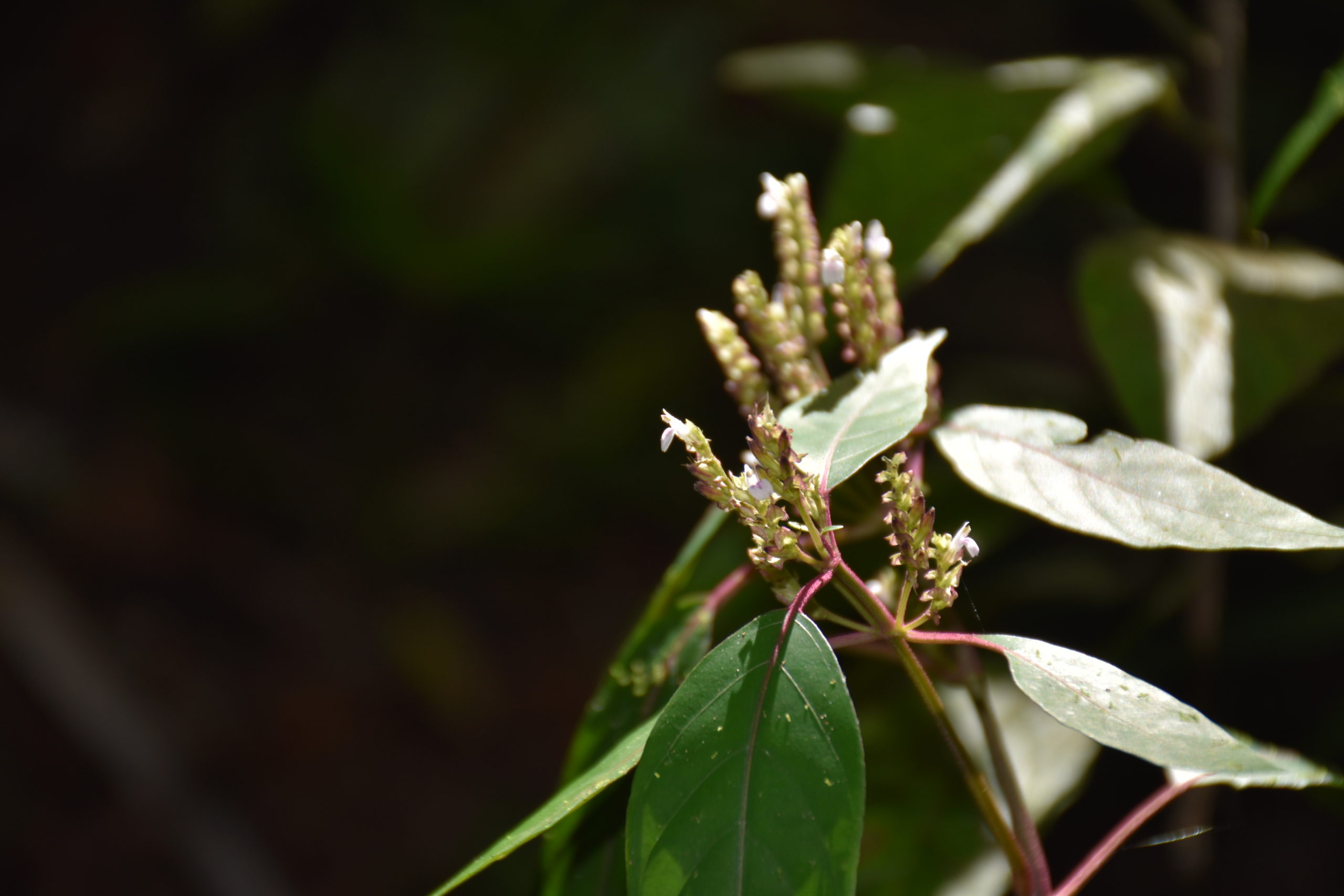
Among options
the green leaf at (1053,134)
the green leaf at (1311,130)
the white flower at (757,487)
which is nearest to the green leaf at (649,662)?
the white flower at (757,487)

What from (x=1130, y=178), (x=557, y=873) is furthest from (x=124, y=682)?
(x=1130, y=178)

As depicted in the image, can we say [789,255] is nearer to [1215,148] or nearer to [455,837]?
[1215,148]

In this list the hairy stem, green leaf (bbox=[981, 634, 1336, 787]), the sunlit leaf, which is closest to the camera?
green leaf (bbox=[981, 634, 1336, 787])

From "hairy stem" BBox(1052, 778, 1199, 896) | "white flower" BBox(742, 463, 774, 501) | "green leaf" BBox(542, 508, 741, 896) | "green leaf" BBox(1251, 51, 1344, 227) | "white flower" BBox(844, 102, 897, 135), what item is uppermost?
"white flower" BBox(844, 102, 897, 135)

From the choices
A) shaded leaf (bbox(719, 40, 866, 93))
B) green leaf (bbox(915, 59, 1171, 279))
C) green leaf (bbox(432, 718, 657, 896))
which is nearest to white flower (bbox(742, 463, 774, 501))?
green leaf (bbox(432, 718, 657, 896))

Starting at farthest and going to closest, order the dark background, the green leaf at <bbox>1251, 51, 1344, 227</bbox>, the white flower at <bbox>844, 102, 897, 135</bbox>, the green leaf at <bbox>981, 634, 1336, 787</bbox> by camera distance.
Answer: the dark background
the white flower at <bbox>844, 102, 897, 135</bbox>
the green leaf at <bbox>1251, 51, 1344, 227</bbox>
the green leaf at <bbox>981, 634, 1336, 787</bbox>

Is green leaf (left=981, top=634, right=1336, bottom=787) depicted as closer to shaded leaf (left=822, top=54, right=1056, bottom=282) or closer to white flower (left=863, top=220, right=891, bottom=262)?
white flower (left=863, top=220, right=891, bottom=262)

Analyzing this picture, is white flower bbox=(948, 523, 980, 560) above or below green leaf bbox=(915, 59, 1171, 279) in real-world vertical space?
below
